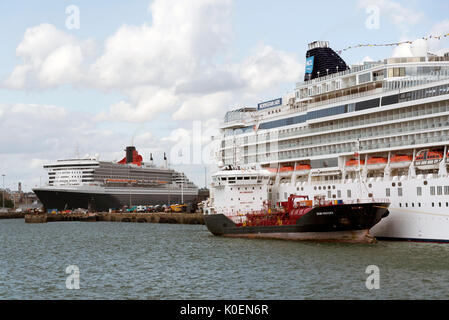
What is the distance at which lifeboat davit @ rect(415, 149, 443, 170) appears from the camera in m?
39.4

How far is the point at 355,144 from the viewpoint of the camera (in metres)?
46.0

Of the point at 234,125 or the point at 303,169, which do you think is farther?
the point at 234,125

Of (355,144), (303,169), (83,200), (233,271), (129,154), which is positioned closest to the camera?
(233,271)

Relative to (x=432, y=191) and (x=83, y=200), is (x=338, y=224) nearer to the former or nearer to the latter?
(x=432, y=191)

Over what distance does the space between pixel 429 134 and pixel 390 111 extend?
405 centimetres

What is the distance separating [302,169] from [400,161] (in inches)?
415

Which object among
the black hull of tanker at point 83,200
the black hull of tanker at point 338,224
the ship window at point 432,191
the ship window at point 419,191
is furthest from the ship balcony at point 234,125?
the black hull of tanker at point 83,200

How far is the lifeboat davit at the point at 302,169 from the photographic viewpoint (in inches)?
1973

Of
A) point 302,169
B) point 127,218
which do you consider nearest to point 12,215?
point 127,218

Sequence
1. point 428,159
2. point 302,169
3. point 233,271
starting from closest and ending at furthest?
point 233,271 → point 428,159 → point 302,169
